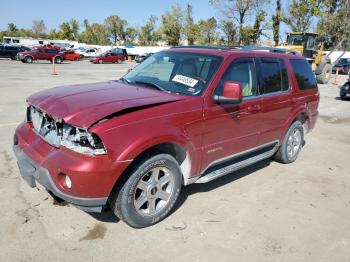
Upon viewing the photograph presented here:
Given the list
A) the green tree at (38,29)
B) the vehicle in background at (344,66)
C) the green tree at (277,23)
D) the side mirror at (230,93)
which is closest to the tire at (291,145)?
the side mirror at (230,93)

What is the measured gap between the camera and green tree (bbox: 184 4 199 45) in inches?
2530

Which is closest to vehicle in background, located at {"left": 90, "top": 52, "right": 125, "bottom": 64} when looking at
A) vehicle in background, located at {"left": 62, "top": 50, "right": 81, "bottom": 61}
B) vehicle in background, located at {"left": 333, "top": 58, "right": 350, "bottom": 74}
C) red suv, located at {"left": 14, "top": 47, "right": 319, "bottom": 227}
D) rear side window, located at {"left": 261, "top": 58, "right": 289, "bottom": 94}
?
vehicle in background, located at {"left": 62, "top": 50, "right": 81, "bottom": 61}

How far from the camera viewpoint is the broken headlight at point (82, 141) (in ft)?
10.5

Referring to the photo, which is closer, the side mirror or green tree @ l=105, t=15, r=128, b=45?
the side mirror

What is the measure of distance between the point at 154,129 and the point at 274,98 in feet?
7.87

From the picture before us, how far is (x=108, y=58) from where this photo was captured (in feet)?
133

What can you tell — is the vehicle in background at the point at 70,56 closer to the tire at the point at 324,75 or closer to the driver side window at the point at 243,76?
the tire at the point at 324,75

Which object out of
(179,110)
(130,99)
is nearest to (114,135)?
(130,99)

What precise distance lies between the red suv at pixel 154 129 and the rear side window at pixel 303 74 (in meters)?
0.51

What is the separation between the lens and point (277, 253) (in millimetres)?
3428

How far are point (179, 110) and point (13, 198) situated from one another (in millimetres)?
2226

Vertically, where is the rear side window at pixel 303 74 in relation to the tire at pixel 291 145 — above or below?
above

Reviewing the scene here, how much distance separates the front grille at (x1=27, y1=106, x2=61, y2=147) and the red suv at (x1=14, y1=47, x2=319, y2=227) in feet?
0.04

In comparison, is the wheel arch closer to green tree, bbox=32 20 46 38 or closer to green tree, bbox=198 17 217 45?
green tree, bbox=198 17 217 45
